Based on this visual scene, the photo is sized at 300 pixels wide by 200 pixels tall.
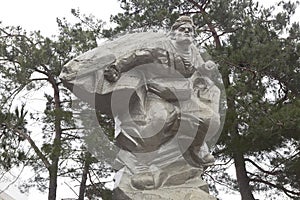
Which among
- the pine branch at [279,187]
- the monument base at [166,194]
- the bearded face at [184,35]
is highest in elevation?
the pine branch at [279,187]

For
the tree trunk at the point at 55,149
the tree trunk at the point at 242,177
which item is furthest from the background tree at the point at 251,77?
the tree trunk at the point at 55,149

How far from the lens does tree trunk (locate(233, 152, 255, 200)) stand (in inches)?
301

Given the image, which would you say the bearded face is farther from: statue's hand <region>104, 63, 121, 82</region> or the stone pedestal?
the stone pedestal

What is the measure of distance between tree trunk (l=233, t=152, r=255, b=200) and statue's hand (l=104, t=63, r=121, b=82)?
4391 mm

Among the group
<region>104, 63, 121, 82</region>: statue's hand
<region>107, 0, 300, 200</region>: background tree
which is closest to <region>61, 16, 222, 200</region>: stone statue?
<region>104, 63, 121, 82</region>: statue's hand

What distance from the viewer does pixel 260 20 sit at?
26.3ft

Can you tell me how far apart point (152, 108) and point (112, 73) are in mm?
349

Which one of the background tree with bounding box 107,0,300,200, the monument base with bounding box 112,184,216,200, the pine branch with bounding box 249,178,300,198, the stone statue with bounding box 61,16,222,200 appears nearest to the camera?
the monument base with bounding box 112,184,216,200

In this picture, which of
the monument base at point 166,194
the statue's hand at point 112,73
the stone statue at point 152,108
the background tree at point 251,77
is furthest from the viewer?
the background tree at point 251,77

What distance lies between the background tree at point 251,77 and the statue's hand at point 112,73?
3.31 meters

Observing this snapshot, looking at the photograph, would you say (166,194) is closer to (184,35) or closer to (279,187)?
(184,35)

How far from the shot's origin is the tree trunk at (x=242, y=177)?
25.1 feet

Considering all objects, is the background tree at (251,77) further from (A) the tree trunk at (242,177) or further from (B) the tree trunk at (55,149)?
(B) the tree trunk at (55,149)

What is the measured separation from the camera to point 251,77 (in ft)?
23.4
